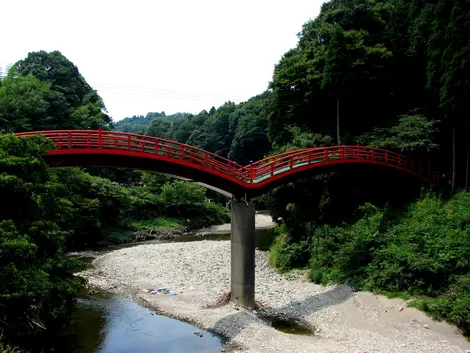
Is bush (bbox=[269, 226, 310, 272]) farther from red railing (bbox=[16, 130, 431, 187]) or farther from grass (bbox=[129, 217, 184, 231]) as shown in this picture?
grass (bbox=[129, 217, 184, 231])

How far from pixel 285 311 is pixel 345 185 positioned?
36.2 feet

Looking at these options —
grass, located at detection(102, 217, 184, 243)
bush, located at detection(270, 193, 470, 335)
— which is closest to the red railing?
bush, located at detection(270, 193, 470, 335)

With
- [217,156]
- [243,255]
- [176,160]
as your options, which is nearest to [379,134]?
[217,156]

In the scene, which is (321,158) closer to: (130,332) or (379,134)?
(379,134)

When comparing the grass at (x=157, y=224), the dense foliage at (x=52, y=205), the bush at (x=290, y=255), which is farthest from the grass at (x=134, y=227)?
the bush at (x=290, y=255)

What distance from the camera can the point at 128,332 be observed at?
596 inches

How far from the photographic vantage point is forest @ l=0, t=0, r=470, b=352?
1178 centimetres

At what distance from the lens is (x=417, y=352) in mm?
12742

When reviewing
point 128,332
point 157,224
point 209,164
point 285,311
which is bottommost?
point 128,332

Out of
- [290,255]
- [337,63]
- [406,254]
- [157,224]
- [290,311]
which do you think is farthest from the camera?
[157,224]

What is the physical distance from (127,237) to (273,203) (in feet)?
61.7

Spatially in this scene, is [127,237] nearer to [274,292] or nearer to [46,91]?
[46,91]

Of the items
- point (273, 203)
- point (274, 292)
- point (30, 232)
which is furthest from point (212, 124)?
point (30, 232)

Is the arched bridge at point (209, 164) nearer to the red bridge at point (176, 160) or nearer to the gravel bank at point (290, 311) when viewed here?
the red bridge at point (176, 160)
